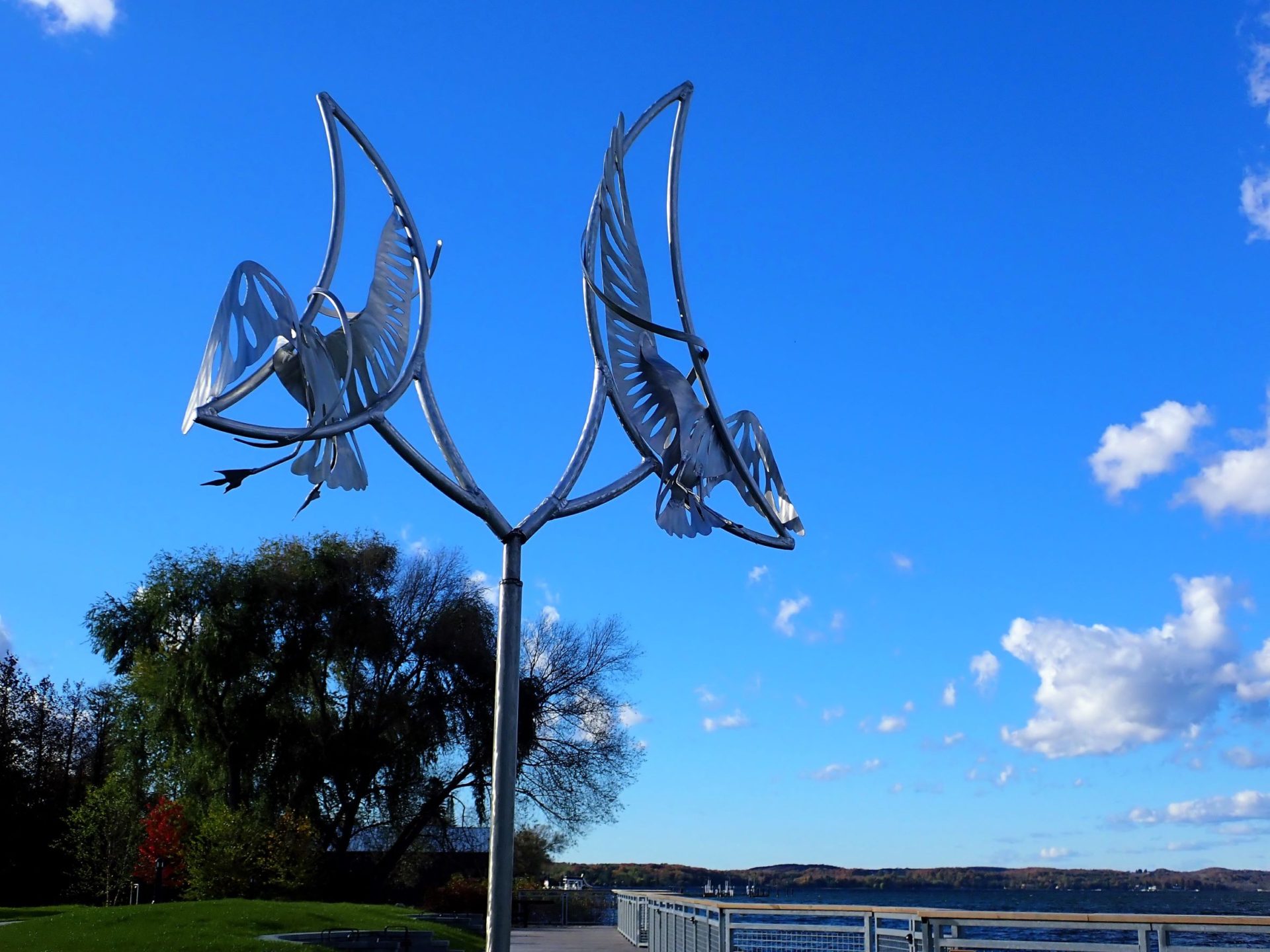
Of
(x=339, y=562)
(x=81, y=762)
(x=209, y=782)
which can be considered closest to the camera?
(x=209, y=782)

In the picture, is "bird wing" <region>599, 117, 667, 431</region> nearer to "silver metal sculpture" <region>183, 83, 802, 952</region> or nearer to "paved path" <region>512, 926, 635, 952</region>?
"silver metal sculpture" <region>183, 83, 802, 952</region>

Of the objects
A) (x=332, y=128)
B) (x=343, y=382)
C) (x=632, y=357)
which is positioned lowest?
(x=343, y=382)

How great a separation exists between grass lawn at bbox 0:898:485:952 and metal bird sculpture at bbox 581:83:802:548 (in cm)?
770

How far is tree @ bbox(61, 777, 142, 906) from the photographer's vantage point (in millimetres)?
31562

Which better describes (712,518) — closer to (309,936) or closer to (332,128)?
(332,128)

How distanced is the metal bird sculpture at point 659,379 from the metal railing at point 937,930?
3723 millimetres

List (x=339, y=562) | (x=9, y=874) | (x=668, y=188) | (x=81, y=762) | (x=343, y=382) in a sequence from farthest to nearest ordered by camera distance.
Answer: (x=81, y=762) < (x=9, y=874) < (x=339, y=562) < (x=668, y=188) < (x=343, y=382)

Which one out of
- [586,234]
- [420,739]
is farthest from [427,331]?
[420,739]

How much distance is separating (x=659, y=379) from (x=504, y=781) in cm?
397

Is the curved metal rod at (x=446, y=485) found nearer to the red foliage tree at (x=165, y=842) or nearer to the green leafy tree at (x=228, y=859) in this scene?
the green leafy tree at (x=228, y=859)

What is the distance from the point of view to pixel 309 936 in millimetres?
17156

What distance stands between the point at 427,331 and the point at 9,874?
35.1m

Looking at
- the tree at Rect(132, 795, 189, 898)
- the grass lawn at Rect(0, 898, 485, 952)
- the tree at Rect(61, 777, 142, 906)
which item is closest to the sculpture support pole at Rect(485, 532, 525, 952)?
the grass lawn at Rect(0, 898, 485, 952)

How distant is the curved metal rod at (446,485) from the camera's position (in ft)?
33.1
